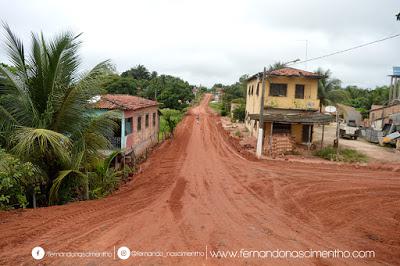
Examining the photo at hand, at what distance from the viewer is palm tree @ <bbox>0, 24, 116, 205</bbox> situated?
8039 mm

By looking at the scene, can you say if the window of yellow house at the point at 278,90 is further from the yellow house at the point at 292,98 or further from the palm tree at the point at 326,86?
the palm tree at the point at 326,86

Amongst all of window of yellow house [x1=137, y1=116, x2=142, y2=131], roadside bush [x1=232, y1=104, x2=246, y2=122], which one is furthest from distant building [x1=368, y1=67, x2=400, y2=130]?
window of yellow house [x1=137, y1=116, x2=142, y2=131]

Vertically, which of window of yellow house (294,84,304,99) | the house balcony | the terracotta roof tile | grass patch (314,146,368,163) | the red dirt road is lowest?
the red dirt road

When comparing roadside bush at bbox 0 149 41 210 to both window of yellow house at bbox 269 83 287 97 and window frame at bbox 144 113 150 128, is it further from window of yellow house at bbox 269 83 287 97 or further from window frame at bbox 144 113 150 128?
window of yellow house at bbox 269 83 287 97

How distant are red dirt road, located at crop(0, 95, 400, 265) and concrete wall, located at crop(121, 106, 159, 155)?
2930mm

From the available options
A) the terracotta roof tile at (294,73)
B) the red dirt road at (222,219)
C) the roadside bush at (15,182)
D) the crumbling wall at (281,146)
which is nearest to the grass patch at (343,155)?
the crumbling wall at (281,146)

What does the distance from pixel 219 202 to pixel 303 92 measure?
17293mm

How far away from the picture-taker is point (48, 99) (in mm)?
8289

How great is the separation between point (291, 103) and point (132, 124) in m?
12.8

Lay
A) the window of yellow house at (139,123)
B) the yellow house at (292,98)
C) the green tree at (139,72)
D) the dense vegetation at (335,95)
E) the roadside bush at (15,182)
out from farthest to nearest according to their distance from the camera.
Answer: the green tree at (139,72) < the dense vegetation at (335,95) < the yellow house at (292,98) < the window of yellow house at (139,123) < the roadside bush at (15,182)

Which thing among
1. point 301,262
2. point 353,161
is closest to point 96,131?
point 301,262

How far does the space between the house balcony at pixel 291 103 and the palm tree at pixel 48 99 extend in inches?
704

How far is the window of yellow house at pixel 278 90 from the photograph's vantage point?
82.4ft

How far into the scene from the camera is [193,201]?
1027cm
